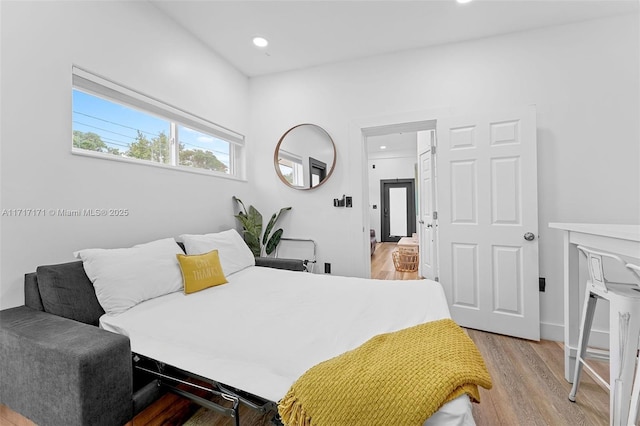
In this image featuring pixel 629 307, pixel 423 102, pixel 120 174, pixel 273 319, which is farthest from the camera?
pixel 423 102

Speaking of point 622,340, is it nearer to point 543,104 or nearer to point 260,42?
point 543,104

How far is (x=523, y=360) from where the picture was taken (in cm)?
207

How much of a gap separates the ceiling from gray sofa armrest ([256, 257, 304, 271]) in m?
2.18

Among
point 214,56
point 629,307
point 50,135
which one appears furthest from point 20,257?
point 629,307

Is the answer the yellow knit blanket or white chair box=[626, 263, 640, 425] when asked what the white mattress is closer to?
the yellow knit blanket

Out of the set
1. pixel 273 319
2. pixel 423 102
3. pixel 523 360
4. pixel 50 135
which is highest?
pixel 423 102

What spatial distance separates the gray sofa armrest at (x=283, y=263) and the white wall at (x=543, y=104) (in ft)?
2.06

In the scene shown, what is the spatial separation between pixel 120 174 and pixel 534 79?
358cm

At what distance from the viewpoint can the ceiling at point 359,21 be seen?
7.32 feet

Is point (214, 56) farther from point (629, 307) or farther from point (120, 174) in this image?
point (629, 307)

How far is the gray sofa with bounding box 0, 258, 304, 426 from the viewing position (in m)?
1.04

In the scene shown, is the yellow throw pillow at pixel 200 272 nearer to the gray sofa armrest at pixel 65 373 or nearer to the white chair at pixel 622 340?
the gray sofa armrest at pixel 65 373

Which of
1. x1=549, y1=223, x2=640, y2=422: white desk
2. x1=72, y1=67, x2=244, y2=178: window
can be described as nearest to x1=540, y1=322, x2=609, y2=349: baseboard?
x1=549, y1=223, x2=640, y2=422: white desk

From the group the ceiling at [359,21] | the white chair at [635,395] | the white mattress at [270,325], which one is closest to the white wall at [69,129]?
the ceiling at [359,21]
